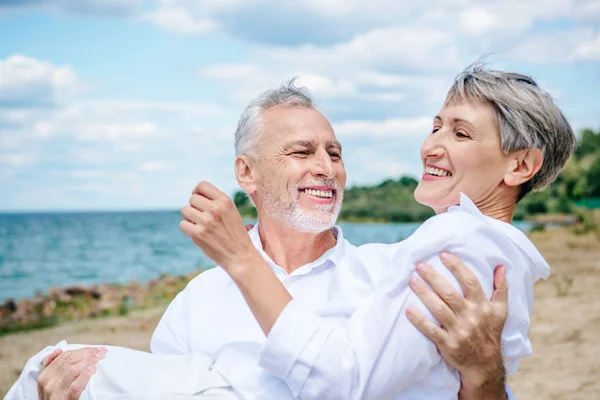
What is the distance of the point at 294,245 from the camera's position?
3352mm

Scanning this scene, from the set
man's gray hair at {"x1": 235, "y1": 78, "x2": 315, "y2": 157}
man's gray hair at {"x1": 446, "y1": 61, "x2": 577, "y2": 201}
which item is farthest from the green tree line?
man's gray hair at {"x1": 446, "y1": 61, "x2": 577, "y2": 201}

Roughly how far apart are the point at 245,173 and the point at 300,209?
507 mm

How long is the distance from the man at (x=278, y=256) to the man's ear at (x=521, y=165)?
0.42 meters

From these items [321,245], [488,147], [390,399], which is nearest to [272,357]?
[390,399]

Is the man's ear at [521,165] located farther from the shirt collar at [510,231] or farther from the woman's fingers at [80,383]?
the woman's fingers at [80,383]

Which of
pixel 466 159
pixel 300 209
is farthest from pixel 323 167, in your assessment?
pixel 466 159

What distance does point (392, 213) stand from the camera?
1620cm

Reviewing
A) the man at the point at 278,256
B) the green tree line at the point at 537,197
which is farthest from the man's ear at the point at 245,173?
the green tree line at the point at 537,197

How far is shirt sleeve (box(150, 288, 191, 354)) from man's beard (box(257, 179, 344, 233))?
25.4 inches

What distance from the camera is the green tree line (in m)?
15.2

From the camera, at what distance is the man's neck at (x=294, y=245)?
3.34m

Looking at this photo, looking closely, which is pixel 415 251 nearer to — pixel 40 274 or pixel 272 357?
pixel 272 357

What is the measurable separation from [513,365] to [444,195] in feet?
2.37

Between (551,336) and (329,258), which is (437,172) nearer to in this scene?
(329,258)
